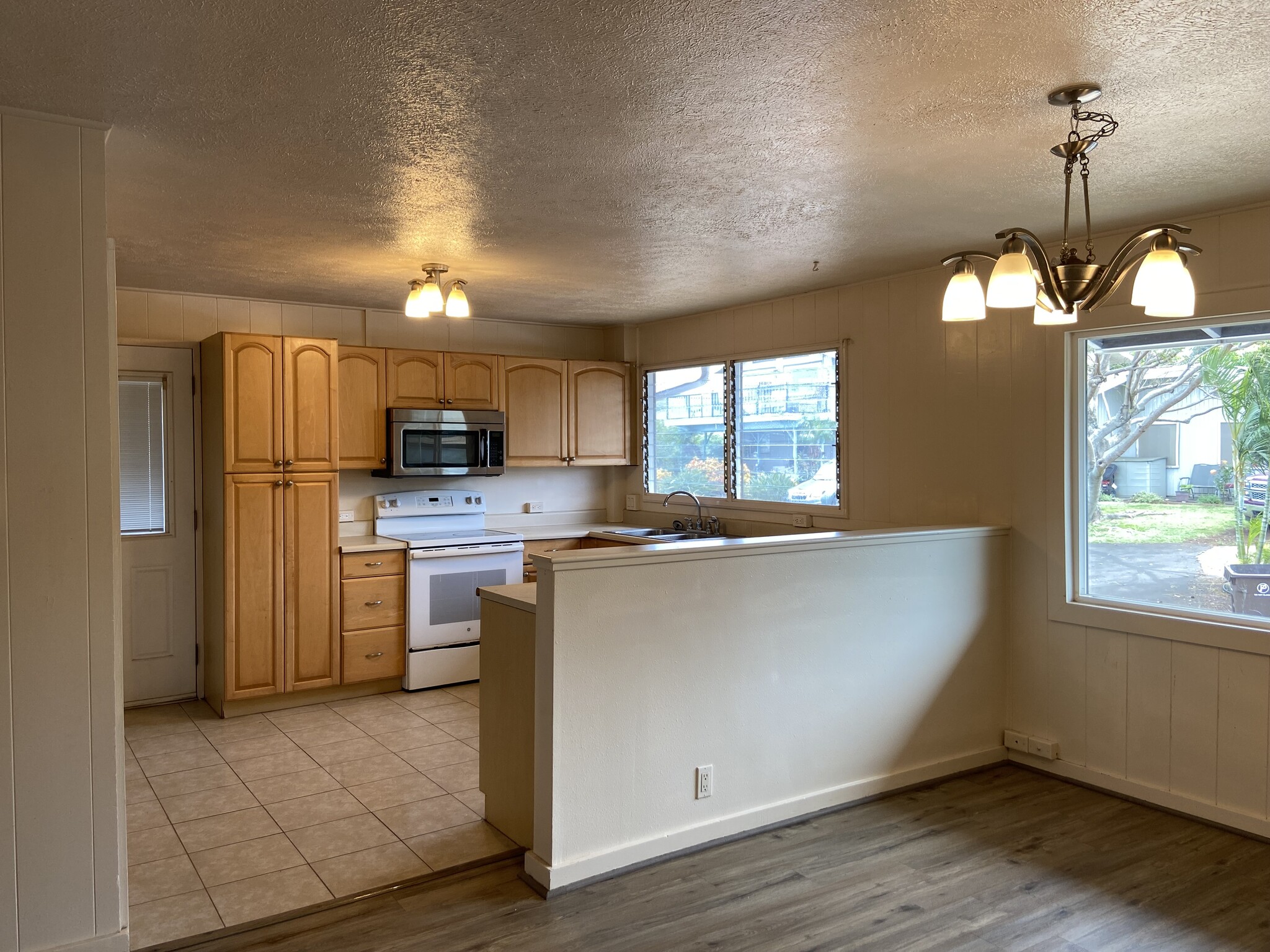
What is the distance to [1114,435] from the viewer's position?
3814 mm

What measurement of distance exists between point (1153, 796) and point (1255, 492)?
1230 mm

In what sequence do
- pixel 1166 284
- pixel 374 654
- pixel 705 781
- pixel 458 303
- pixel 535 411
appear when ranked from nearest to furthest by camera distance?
pixel 1166 284
pixel 705 781
pixel 458 303
pixel 374 654
pixel 535 411

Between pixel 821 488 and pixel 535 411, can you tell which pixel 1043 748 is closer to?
pixel 821 488

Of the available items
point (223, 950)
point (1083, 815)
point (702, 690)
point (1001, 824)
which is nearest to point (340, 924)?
point (223, 950)

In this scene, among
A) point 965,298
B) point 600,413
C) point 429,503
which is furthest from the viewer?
point 600,413

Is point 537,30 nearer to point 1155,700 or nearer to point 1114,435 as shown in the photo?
point 1114,435

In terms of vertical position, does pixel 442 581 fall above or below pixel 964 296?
below

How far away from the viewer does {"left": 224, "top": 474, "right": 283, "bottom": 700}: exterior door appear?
15.9ft

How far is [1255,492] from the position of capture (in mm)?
3400

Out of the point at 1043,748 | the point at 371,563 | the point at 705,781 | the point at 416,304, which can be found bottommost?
the point at 1043,748

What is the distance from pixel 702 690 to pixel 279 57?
229 cm

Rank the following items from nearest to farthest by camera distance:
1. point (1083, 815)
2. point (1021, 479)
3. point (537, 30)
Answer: point (537, 30)
point (1083, 815)
point (1021, 479)

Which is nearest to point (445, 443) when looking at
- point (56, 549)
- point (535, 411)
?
point (535, 411)

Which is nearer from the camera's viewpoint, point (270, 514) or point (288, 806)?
point (288, 806)
